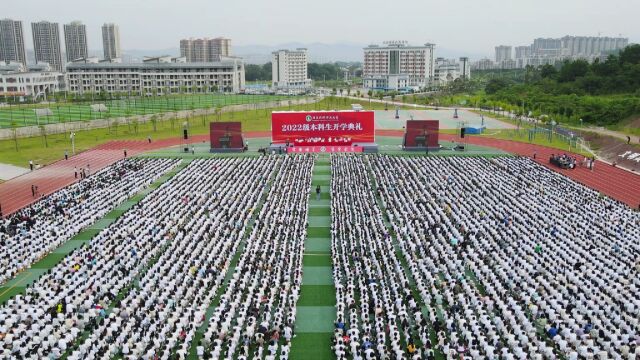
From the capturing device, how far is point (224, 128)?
41.2 metres

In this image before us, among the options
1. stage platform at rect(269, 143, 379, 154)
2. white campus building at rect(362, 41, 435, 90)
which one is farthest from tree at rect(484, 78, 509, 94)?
stage platform at rect(269, 143, 379, 154)

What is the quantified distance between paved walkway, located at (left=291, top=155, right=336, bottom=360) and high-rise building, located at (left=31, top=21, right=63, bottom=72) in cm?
18832

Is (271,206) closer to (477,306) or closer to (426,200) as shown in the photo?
(426,200)

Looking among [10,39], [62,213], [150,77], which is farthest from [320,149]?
[10,39]

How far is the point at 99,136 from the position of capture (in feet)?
171

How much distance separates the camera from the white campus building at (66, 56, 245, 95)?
106044 millimetres

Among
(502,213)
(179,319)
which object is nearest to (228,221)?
(179,319)

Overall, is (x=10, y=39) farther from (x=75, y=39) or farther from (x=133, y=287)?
(x=133, y=287)

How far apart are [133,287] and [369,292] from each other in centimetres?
778

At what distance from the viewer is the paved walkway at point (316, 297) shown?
14.0 meters

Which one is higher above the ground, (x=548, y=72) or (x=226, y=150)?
(x=548, y=72)

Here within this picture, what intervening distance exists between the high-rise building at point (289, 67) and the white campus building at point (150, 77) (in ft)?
90.7

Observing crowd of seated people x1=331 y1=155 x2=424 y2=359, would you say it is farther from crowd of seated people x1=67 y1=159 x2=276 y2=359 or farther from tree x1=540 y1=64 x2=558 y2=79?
tree x1=540 y1=64 x2=558 y2=79

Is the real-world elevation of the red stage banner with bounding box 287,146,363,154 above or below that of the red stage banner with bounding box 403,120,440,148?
below
